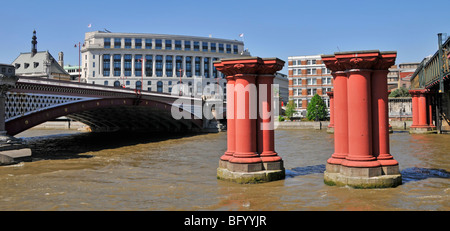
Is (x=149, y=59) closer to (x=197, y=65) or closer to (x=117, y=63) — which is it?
(x=117, y=63)

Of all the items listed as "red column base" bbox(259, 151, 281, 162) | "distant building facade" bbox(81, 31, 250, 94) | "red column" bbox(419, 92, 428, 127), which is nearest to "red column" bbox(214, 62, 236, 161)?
"red column base" bbox(259, 151, 281, 162)

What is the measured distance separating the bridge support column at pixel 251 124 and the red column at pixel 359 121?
294cm

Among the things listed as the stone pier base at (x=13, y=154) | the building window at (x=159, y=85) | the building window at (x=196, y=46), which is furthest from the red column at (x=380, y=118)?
the building window at (x=196, y=46)

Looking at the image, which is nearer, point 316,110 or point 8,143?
point 8,143

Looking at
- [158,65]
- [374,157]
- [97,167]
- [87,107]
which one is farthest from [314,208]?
[158,65]

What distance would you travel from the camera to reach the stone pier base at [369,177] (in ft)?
41.3

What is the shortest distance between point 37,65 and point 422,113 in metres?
96.6

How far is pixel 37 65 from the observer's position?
106m

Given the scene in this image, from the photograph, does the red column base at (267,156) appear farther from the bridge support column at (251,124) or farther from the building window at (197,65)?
the building window at (197,65)

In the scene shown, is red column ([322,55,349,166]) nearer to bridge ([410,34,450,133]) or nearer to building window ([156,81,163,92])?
bridge ([410,34,450,133])

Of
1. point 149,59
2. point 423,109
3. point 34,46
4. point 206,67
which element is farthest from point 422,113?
point 34,46

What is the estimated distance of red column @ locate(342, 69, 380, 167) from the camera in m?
12.8
